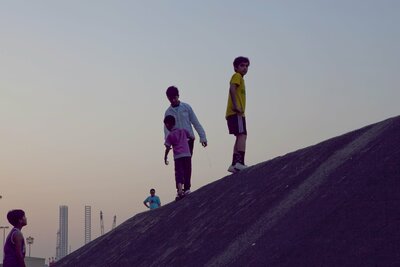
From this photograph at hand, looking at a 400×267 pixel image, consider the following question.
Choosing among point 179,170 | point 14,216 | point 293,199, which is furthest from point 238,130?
point 14,216

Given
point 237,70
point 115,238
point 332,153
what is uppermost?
point 237,70

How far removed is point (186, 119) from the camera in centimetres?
888

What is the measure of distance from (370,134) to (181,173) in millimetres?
2938

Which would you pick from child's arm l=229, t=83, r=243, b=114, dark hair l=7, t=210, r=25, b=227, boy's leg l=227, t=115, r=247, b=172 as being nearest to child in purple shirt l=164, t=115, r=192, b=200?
boy's leg l=227, t=115, r=247, b=172

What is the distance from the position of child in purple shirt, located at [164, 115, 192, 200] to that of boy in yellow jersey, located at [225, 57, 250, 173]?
2.01 ft

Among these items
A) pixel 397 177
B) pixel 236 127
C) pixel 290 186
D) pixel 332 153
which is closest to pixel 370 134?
pixel 332 153

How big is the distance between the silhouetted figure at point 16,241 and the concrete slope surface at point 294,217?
Result: 3.49ft

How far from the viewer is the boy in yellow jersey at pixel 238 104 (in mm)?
8297

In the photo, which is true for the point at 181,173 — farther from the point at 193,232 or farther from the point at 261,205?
the point at 261,205

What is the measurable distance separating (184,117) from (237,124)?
2.71ft

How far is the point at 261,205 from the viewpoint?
6.11 metres

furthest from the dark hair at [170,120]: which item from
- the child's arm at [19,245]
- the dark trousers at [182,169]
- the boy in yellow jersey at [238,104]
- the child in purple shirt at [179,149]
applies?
the child's arm at [19,245]

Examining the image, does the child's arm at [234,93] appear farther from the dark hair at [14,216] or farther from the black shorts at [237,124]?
the dark hair at [14,216]

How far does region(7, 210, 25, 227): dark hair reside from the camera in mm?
6461
